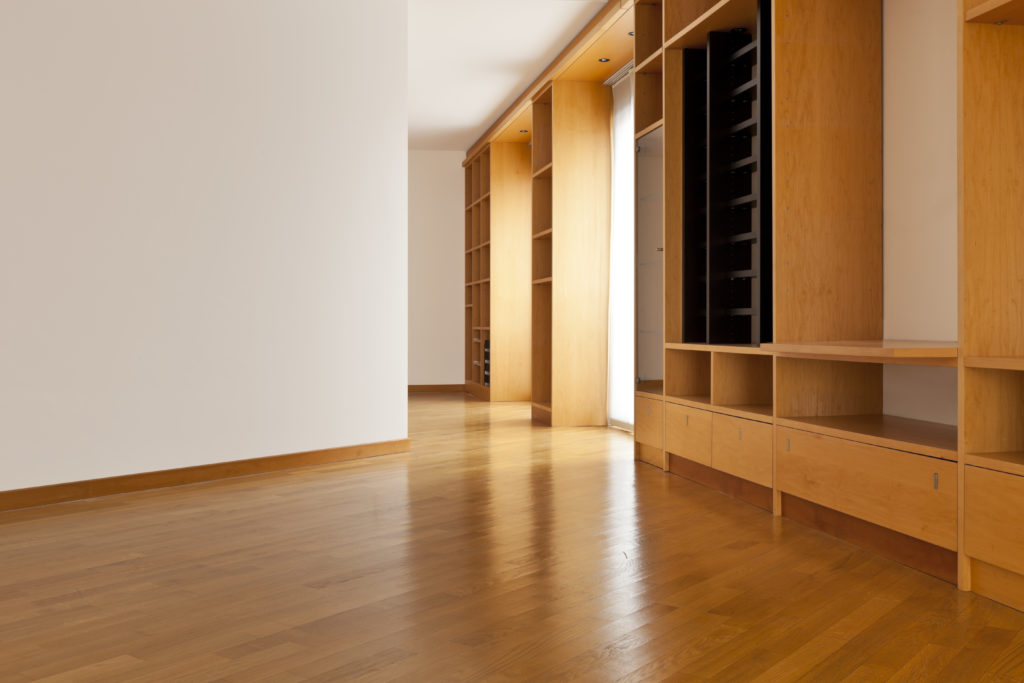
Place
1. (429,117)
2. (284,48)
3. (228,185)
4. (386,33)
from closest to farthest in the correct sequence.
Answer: (228,185) → (284,48) → (386,33) → (429,117)

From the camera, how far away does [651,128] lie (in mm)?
4762

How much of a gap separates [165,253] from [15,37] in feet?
3.59

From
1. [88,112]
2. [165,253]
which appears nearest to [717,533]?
[165,253]

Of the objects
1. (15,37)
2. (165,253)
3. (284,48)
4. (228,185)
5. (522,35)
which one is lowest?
(165,253)

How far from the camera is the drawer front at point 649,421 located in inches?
181

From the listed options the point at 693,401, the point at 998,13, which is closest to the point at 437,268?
the point at 693,401

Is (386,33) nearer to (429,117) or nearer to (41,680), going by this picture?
(429,117)

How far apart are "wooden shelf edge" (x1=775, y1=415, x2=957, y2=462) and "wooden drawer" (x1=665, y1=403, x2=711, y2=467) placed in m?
0.68

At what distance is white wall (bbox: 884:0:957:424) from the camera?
10.5 ft

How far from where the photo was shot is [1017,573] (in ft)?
7.38

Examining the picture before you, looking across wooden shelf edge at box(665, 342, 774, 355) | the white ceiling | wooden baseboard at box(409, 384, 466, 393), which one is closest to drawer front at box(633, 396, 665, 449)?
wooden shelf edge at box(665, 342, 774, 355)

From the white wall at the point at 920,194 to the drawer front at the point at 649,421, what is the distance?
4.44 ft

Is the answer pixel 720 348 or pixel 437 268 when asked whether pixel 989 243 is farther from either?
pixel 437 268

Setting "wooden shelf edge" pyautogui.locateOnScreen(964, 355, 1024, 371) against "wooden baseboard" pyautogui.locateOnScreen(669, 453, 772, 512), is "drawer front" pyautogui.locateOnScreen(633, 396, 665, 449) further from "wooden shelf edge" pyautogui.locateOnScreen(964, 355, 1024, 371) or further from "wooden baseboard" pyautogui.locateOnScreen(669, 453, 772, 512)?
"wooden shelf edge" pyautogui.locateOnScreen(964, 355, 1024, 371)
